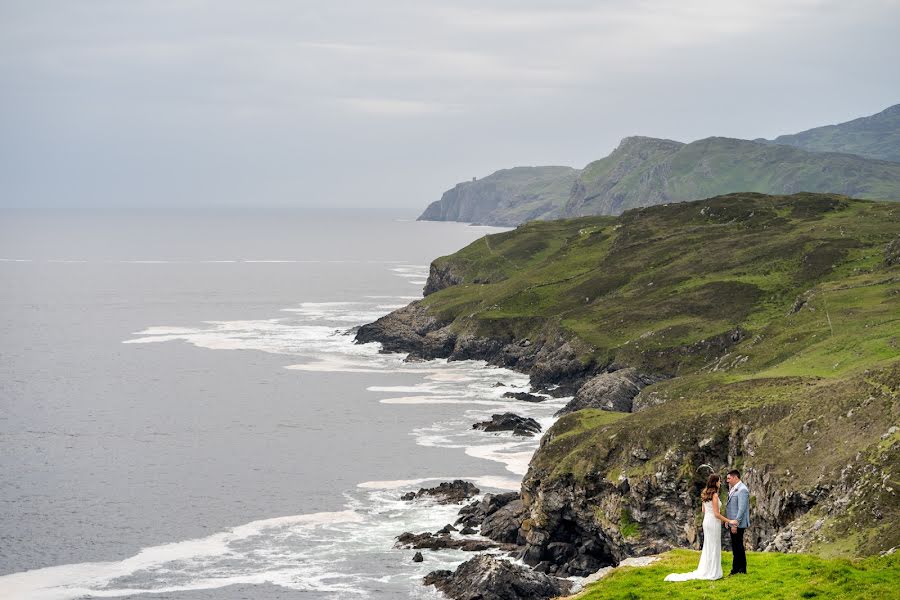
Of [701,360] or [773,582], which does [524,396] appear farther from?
[773,582]

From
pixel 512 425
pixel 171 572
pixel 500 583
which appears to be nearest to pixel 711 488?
pixel 500 583

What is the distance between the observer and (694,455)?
2381 inches

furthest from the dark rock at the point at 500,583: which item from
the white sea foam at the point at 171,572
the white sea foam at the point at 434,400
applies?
the white sea foam at the point at 434,400

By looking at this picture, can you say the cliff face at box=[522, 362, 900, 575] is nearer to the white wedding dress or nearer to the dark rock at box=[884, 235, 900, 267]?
the white wedding dress

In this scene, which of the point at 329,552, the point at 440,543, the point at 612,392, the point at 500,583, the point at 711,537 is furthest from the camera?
the point at 612,392

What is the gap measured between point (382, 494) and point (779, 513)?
36.6 meters

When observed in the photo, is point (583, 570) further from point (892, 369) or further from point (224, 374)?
point (224, 374)

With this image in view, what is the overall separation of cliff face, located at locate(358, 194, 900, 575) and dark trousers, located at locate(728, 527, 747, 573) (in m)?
12.0

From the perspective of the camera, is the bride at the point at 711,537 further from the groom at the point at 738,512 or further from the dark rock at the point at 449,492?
the dark rock at the point at 449,492

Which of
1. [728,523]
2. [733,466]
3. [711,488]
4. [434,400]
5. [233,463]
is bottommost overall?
[233,463]

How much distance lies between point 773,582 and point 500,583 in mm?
27269

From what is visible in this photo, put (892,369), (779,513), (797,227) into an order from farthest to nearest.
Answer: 1. (797,227)
2. (892,369)
3. (779,513)

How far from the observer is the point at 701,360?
370ft

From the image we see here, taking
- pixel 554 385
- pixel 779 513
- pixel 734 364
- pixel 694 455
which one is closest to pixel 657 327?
pixel 554 385
